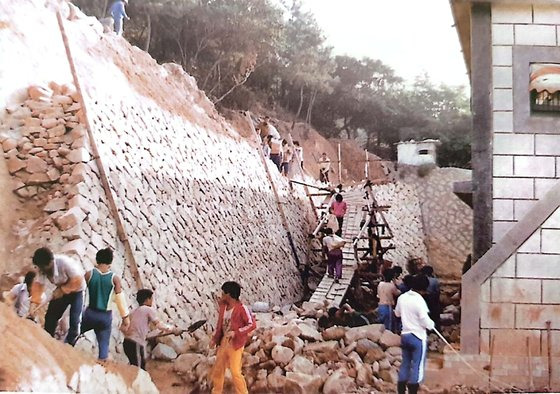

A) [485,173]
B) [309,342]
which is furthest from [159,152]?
[485,173]

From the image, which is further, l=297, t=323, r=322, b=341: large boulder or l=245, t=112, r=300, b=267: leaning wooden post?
l=245, t=112, r=300, b=267: leaning wooden post

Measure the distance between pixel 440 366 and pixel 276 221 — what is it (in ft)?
3.94

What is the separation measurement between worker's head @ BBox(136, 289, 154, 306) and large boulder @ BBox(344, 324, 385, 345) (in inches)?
37.5

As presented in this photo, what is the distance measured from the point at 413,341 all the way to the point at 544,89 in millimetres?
1380

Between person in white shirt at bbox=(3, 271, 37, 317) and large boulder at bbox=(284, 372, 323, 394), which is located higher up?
person in white shirt at bbox=(3, 271, 37, 317)

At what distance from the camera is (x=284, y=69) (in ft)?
10.4

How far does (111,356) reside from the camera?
2.42 m

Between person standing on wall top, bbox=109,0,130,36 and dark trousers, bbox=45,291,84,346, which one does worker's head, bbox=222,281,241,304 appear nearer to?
dark trousers, bbox=45,291,84,346

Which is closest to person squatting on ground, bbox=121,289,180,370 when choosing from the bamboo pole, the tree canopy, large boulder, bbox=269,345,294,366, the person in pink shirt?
large boulder, bbox=269,345,294,366

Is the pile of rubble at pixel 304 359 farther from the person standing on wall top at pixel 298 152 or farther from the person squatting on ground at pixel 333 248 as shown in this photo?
the person standing on wall top at pixel 298 152

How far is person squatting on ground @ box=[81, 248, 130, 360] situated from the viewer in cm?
239

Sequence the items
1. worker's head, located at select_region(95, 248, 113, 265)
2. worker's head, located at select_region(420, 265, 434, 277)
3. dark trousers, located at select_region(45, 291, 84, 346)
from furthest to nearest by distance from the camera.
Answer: worker's head, located at select_region(420, 265, 434, 277), worker's head, located at select_region(95, 248, 113, 265), dark trousers, located at select_region(45, 291, 84, 346)

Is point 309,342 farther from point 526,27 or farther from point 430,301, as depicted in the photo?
point 526,27

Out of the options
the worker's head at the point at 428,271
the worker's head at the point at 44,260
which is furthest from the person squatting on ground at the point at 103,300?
the worker's head at the point at 428,271
